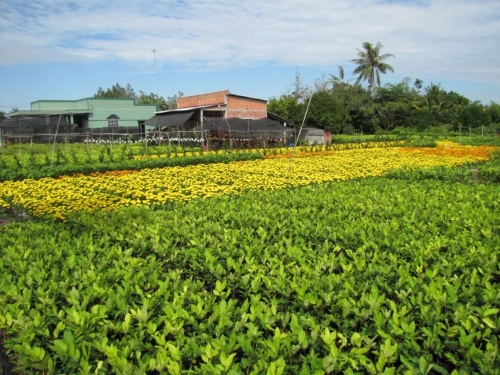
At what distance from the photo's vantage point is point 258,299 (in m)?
2.70

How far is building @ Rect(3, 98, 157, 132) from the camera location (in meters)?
41.0

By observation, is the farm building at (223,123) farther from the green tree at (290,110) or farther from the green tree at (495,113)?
the green tree at (495,113)

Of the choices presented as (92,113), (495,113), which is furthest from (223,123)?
(495,113)

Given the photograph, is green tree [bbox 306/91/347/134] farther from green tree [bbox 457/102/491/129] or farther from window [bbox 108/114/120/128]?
window [bbox 108/114/120/128]

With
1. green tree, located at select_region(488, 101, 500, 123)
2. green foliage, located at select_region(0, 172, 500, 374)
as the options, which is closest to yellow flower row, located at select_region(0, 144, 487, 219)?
green foliage, located at select_region(0, 172, 500, 374)

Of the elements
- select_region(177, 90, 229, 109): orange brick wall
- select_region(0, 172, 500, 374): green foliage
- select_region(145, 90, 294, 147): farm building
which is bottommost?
select_region(0, 172, 500, 374): green foliage

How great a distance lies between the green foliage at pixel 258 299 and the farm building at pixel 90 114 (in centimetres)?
3750

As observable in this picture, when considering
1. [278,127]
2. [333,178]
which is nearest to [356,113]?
[278,127]

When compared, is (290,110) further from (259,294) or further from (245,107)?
(259,294)

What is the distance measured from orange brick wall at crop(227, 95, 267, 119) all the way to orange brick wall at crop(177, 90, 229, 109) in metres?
0.83

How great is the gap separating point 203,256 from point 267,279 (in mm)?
937

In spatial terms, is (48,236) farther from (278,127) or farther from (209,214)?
(278,127)

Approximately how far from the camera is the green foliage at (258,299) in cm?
210

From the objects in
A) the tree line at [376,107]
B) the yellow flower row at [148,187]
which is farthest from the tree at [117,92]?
the yellow flower row at [148,187]
